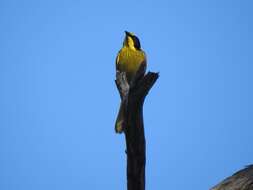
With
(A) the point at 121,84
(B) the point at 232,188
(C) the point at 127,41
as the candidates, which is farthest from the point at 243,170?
(C) the point at 127,41

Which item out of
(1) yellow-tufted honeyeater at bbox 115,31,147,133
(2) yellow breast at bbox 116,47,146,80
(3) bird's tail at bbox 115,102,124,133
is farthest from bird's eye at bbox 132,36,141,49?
(3) bird's tail at bbox 115,102,124,133

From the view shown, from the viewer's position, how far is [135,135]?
521 cm

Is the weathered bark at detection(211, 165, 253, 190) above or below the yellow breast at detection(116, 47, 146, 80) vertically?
below

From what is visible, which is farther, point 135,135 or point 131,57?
point 131,57

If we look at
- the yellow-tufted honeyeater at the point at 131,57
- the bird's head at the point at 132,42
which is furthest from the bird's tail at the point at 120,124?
the bird's head at the point at 132,42

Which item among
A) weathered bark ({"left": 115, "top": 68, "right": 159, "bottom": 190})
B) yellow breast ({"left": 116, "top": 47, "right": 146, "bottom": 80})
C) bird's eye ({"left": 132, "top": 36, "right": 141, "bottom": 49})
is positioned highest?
bird's eye ({"left": 132, "top": 36, "right": 141, "bottom": 49})

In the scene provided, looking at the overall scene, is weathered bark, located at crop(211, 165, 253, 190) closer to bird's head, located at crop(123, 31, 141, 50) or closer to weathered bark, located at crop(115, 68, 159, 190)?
weathered bark, located at crop(115, 68, 159, 190)

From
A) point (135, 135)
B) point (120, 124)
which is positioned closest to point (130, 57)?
point (120, 124)

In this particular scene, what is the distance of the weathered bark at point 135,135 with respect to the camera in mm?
5172

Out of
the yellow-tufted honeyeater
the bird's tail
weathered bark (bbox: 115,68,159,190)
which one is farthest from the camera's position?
the yellow-tufted honeyeater

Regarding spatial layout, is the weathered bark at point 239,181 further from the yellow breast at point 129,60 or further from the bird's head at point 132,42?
the bird's head at point 132,42

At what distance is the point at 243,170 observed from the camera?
5.74 m

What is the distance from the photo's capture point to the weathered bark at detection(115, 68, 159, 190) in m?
5.17

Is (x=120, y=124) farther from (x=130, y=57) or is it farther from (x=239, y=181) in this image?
(x=130, y=57)
